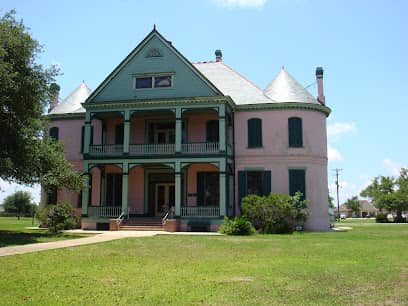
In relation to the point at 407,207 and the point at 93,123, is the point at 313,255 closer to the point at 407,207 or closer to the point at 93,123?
the point at 93,123

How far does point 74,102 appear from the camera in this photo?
3247cm

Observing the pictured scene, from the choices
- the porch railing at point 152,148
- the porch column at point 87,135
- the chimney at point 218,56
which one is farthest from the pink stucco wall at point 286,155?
the porch column at point 87,135

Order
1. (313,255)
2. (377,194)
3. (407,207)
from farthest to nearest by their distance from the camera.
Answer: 1. (377,194)
2. (407,207)
3. (313,255)

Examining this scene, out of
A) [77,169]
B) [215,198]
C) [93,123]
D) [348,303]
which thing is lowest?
[348,303]

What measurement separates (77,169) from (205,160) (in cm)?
1007

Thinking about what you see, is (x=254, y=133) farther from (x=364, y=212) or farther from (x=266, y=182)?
(x=364, y=212)

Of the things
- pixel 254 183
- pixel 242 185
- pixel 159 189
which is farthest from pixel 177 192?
pixel 254 183

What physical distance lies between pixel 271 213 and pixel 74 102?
1702cm

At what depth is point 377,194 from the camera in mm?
63281

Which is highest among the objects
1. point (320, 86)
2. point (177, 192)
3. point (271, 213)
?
point (320, 86)

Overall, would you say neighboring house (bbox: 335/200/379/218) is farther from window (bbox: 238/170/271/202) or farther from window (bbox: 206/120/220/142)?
window (bbox: 206/120/220/142)

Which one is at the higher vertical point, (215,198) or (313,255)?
(215,198)

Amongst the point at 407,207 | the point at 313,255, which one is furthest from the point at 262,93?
the point at 407,207

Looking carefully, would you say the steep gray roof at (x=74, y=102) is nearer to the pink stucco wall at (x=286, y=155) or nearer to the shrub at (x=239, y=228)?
the pink stucco wall at (x=286, y=155)
